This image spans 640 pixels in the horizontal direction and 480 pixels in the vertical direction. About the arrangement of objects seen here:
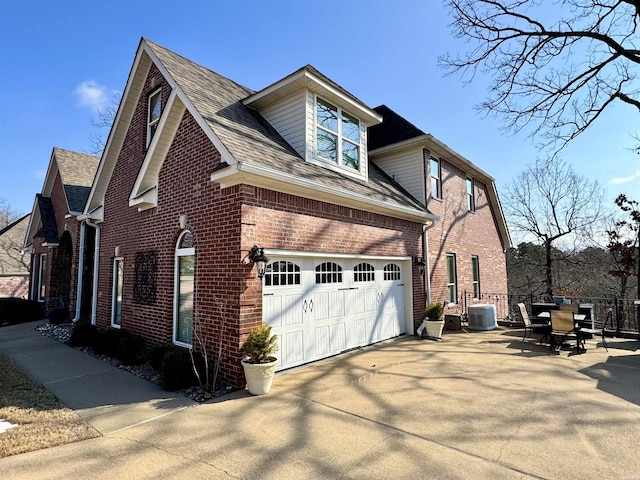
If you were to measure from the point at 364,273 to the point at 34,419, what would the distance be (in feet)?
22.9

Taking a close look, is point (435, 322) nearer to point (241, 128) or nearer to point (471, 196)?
point (241, 128)

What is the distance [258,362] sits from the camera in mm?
5617

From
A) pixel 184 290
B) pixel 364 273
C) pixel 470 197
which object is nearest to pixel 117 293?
pixel 184 290

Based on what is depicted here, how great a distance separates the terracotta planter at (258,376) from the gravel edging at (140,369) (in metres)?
0.52

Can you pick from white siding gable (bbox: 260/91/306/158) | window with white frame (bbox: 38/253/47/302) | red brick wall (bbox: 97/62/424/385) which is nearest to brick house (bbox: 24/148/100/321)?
window with white frame (bbox: 38/253/47/302)

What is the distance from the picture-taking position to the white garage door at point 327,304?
6.79 metres

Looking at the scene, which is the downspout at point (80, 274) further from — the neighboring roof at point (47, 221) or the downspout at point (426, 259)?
the downspout at point (426, 259)

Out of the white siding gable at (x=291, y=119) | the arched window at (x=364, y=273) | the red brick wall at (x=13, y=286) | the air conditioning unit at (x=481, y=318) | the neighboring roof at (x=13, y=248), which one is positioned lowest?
the air conditioning unit at (x=481, y=318)

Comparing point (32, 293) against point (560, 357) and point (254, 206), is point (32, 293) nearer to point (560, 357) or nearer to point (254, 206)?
point (254, 206)

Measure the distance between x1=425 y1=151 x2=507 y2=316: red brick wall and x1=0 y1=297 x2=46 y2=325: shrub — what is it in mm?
17154

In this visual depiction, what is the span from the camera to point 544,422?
15.0 ft

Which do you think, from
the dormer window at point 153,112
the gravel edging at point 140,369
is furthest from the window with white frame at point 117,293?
the dormer window at point 153,112

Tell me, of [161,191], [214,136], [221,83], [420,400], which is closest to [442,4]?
[221,83]

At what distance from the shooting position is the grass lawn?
414cm
